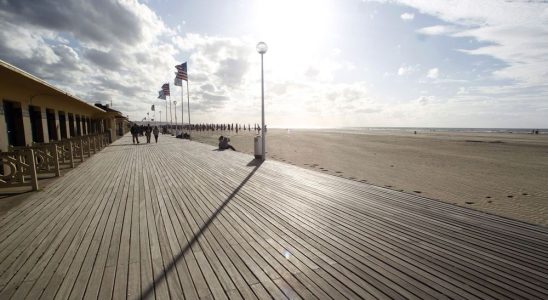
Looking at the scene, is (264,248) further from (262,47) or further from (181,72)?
(181,72)

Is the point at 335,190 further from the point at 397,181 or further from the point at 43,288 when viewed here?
the point at 43,288

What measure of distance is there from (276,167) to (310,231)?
605 centimetres

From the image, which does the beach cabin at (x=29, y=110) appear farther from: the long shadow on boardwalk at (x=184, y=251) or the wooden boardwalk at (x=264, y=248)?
the long shadow on boardwalk at (x=184, y=251)

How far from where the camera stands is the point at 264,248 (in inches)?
136

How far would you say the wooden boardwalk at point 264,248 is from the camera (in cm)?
262

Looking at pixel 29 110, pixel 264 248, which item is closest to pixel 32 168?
pixel 29 110

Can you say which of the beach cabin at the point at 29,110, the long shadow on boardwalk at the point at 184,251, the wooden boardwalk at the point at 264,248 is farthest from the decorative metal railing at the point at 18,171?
the long shadow on boardwalk at the point at 184,251

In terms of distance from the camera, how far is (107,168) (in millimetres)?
9883

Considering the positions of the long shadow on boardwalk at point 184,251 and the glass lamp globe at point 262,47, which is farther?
the glass lamp globe at point 262,47

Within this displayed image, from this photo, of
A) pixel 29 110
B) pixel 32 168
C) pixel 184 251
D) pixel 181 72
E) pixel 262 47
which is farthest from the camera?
pixel 181 72

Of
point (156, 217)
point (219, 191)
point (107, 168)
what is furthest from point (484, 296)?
point (107, 168)

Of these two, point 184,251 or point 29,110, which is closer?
point 184,251

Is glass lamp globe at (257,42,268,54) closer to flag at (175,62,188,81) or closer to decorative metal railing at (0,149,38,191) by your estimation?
decorative metal railing at (0,149,38,191)

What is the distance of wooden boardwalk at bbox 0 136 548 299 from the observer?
262cm
